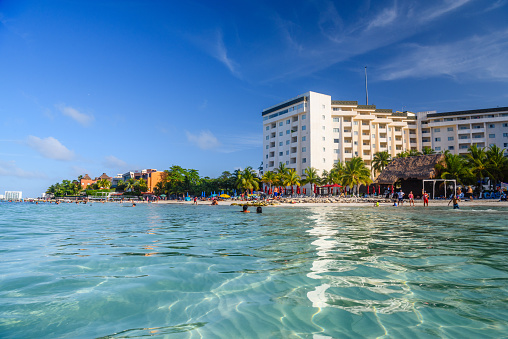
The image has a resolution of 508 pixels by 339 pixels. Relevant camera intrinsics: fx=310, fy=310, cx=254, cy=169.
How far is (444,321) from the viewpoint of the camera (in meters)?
3.67

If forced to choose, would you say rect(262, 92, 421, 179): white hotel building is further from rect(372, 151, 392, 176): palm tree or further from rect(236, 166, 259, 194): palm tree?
rect(236, 166, 259, 194): palm tree

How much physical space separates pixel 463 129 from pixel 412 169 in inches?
1632

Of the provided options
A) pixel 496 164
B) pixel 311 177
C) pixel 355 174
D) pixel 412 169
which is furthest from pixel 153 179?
pixel 496 164

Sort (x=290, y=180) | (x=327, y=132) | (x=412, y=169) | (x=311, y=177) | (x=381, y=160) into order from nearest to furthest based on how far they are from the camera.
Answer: (x=412, y=169) < (x=290, y=180) < (x=311, y=177) < (x=381, y=160) < (x=327, y=132)

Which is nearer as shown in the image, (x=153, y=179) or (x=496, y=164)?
(x=496, y=164)

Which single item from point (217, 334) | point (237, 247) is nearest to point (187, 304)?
point (217, 334)

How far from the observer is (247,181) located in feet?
221

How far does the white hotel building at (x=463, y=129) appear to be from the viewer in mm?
73875

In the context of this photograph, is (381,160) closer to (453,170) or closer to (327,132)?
(327,132)

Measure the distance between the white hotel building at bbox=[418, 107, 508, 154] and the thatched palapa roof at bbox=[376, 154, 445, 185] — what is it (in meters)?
36.1

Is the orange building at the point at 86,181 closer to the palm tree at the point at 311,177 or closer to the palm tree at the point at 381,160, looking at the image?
the palm tree at the point at 311,177

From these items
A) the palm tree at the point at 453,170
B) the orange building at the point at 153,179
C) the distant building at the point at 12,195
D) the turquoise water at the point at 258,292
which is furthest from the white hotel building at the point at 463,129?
the distant building at the point at 12,195

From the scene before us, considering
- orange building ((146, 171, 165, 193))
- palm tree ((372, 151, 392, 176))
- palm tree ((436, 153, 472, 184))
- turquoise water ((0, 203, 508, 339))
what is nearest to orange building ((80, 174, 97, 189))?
orange building ((146, 171, 165, 193))

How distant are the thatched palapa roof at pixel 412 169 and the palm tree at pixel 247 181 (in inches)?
1048
